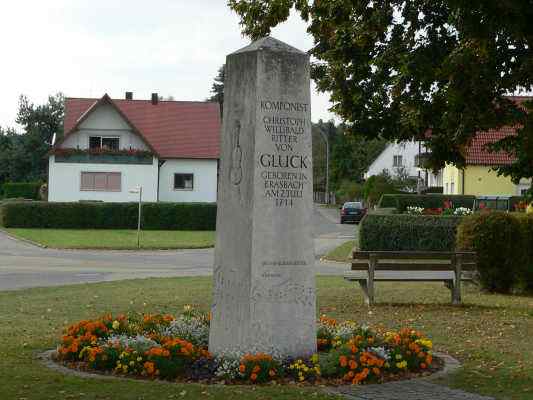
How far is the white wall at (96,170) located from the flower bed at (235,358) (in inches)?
2044

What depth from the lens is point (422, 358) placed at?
9227 mm

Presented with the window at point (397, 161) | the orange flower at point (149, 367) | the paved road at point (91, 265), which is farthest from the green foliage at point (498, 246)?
the window at point (397, 161)

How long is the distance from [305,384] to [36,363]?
2858mm

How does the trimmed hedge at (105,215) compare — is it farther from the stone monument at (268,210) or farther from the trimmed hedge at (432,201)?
the stone monument at (268,210)

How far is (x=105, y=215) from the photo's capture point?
52938mm

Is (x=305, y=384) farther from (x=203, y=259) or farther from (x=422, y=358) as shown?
(x=203, y=259)

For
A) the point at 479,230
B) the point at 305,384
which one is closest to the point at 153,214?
the point at 479,230

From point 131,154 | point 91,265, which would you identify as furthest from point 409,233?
point 131,154

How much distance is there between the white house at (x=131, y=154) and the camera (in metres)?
60.9

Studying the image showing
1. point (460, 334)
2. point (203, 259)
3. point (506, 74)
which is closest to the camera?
point (460, 334)

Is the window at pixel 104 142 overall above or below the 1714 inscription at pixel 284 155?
above

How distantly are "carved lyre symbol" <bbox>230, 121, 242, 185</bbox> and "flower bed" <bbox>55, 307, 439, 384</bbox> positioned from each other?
65.7 inches

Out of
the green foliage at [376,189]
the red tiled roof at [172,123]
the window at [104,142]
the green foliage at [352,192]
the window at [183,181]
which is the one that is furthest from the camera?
the green foliage at [352,192]

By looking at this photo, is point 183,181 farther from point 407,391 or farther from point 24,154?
point 407,391
